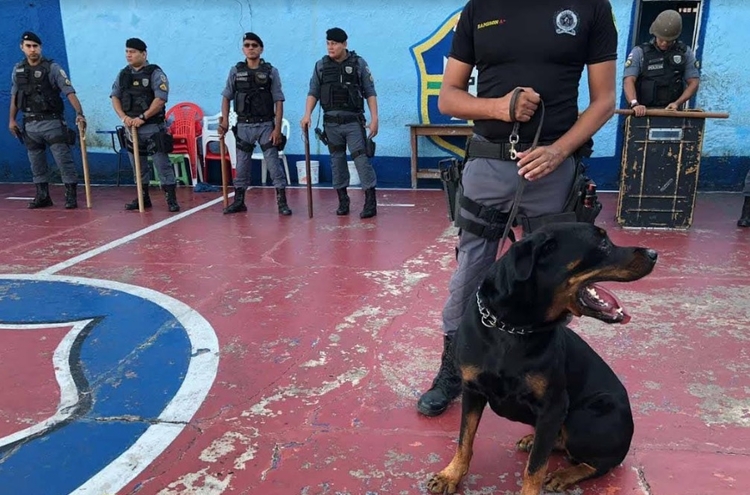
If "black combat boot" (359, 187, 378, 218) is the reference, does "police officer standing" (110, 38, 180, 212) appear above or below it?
above

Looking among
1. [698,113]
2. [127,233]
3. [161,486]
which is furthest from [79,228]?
[698,113]

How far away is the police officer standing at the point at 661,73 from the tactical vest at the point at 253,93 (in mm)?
3941

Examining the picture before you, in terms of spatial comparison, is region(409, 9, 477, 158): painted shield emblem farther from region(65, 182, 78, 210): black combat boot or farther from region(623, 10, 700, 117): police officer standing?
region(65, 182, 78, 210): black combat boot

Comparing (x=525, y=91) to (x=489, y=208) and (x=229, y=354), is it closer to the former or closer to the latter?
(x=489, y=208)

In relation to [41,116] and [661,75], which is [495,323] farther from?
[41,116]

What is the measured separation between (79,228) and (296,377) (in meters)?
4.47

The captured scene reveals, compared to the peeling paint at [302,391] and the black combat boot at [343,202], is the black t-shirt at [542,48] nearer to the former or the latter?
the peeling paint at [302,391]

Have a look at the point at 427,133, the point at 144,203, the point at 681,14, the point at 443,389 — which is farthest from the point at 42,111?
the point at 681,14

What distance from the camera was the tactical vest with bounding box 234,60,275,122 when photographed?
6.71 m

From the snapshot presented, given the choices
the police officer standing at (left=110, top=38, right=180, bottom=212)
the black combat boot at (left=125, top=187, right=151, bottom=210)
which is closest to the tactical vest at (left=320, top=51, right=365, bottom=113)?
the police officer standing at (left=110, top=38, right=180, bottom=212)

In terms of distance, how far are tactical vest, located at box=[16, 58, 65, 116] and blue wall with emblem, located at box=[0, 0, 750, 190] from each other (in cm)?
195

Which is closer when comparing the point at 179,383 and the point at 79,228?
the point at 179,383

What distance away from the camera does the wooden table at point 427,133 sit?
26.8 ft

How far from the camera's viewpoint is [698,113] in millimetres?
5582
